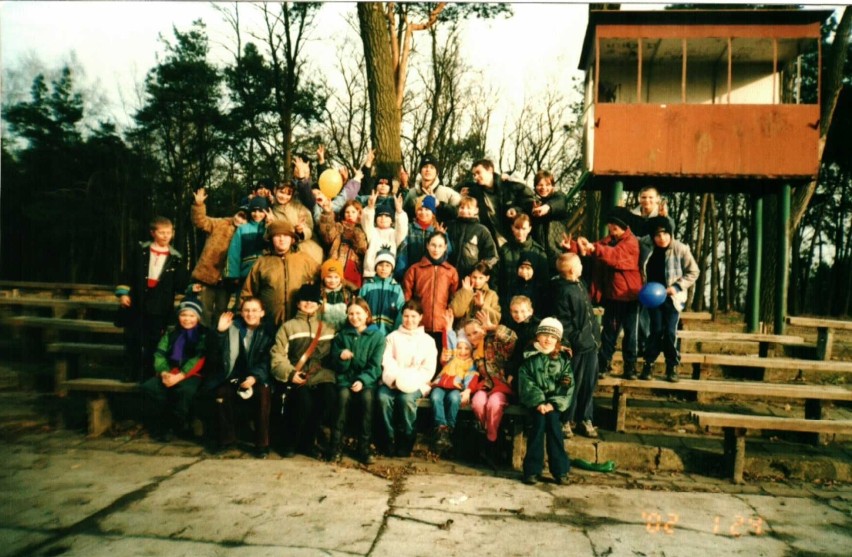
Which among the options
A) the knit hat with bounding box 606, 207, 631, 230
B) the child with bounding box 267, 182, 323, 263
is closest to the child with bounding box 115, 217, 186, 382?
the child with bounding box 267, 182, 323, 263

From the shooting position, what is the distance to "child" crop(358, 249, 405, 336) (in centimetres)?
568

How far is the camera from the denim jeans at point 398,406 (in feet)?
16.8

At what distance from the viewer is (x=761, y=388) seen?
A: 18.3 ft

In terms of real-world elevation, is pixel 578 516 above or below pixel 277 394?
below

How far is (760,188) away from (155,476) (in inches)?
405

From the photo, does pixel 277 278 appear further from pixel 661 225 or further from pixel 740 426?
pixel 740 426

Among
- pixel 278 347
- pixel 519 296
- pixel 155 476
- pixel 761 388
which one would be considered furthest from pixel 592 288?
pixel 155 476

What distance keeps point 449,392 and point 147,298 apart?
10.3 ft

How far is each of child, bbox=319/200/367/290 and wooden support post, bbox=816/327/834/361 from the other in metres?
5.23

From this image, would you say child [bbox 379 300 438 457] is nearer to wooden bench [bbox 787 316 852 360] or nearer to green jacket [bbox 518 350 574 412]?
green jacket [bbox 518 350 574 412]

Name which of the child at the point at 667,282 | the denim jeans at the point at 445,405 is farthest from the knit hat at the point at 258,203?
the child at the point at 667,282

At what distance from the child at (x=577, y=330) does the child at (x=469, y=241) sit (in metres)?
0.78

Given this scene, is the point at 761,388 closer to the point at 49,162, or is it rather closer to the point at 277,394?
the point at 277,394

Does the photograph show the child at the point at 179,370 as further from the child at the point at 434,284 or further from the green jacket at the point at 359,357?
the child at the point at 434,284
